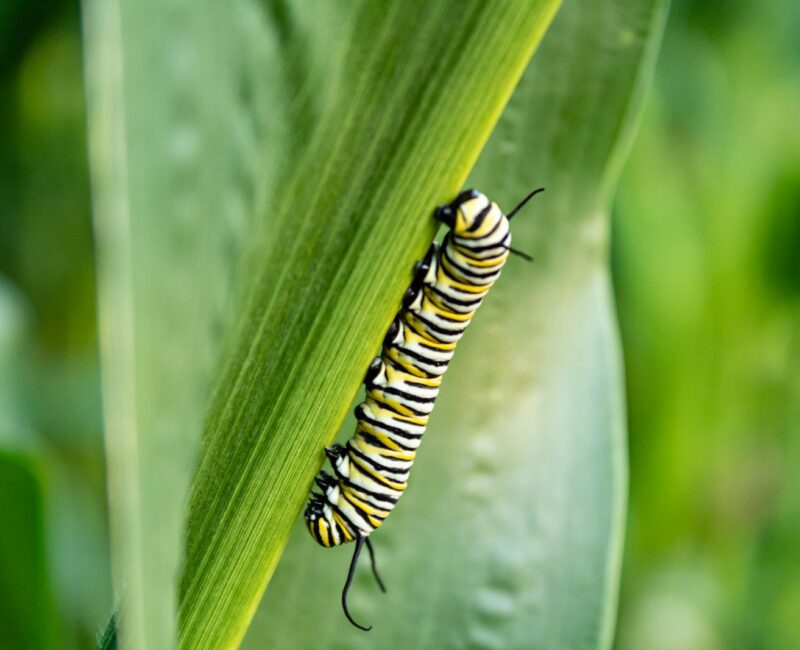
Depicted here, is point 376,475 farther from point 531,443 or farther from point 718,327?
point 718,327

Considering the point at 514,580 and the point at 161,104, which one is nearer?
the point at 161,104

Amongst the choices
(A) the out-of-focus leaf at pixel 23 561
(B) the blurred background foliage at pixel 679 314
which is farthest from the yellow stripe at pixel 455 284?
(B) the blurred background foliage at pixel 679 314

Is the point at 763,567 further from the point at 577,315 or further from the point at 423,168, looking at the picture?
the point at 423,168

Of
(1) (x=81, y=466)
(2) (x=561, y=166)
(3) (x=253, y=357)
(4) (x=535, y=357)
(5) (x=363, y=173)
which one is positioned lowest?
(1) (x=81, y=466)

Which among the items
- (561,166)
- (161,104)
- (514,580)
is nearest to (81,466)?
(514,580)

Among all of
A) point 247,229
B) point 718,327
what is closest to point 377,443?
point 247,229

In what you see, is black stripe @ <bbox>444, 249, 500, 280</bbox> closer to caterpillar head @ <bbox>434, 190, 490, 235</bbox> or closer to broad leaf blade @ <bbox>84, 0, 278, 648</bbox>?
caterpillar head @ <bbox>434, 190, 490, 235</bbox>
